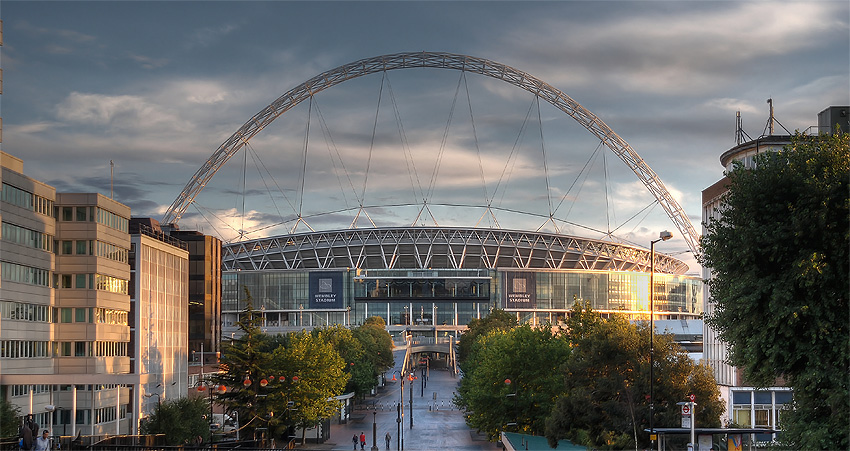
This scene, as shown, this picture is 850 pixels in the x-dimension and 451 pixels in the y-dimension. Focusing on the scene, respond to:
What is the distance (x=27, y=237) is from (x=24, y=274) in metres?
2.82

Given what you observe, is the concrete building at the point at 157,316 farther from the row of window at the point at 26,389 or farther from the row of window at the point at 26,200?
the row of window at the point at 26,200

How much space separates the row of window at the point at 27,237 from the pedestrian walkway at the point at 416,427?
30.8 m

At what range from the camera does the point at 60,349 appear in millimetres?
74938

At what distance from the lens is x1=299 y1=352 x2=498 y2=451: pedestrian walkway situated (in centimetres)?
8750

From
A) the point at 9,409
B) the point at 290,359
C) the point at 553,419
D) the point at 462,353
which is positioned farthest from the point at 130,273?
the point at 462,353

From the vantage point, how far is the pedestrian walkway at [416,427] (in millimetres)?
87500

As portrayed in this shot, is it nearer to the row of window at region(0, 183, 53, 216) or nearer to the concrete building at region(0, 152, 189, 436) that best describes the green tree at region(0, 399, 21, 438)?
the concrete building at region(0, 152, 189, 436)

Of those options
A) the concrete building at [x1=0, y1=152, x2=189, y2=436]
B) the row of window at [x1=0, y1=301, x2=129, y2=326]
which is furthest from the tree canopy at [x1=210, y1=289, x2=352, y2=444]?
the row of window at [x1=0, y1=301, x2=129, y2=326]

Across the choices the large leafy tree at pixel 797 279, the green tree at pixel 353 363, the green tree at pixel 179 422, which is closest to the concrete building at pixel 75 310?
the green tree at pixel 179 422

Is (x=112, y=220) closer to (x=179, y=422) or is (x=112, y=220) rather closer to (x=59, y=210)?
(x=59, y=210)

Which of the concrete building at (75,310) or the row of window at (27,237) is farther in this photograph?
the concrete building at (75,310)

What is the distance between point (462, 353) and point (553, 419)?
104 meters

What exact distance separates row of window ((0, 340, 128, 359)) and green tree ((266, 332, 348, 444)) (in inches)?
573

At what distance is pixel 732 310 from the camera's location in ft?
120
